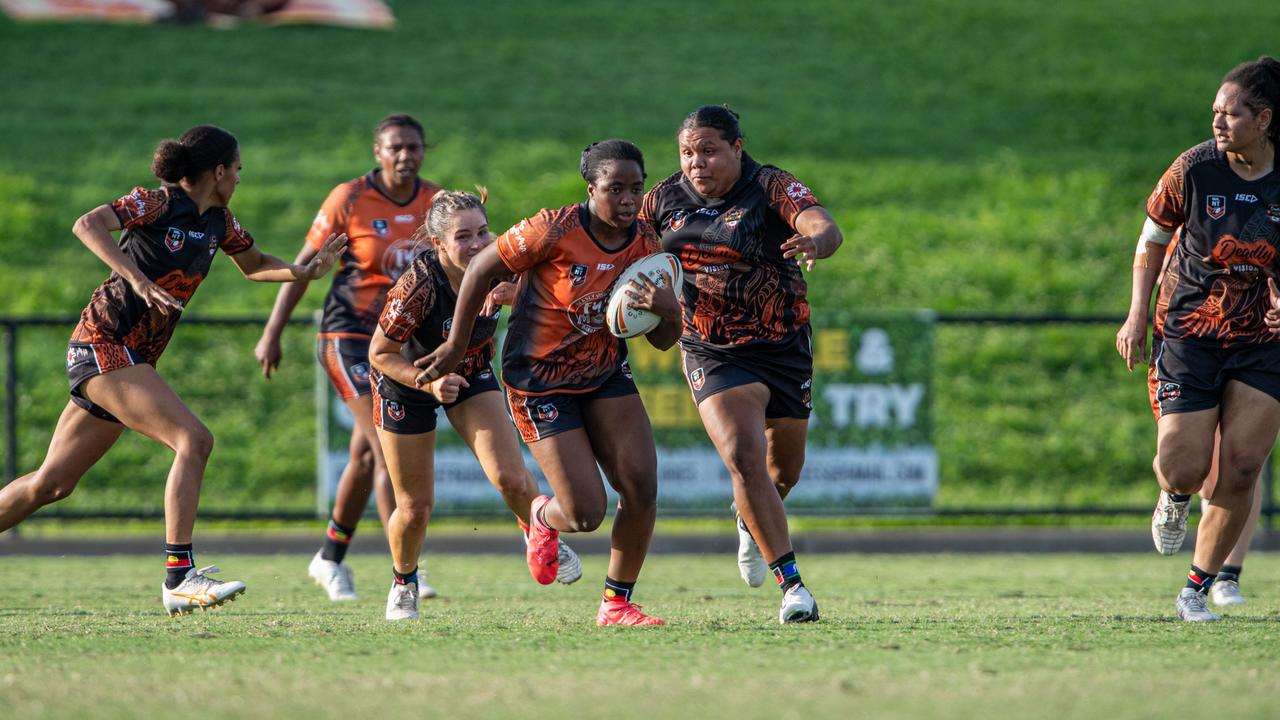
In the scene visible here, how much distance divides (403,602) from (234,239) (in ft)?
6.30

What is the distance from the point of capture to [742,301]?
21.7ft

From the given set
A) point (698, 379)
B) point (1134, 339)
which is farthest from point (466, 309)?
point (1134, 339)

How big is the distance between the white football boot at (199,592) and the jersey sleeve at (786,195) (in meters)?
2.79

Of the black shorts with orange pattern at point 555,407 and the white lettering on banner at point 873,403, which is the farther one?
the white lettering on banner at point 873,403

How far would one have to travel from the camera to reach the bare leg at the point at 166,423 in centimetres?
658

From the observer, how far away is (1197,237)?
254 inches

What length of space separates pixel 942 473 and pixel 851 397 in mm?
2447

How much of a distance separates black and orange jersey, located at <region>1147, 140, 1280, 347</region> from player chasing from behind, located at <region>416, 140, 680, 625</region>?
2.27m

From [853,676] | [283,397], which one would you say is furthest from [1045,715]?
→ [283,397]

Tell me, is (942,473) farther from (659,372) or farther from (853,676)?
(853,676)

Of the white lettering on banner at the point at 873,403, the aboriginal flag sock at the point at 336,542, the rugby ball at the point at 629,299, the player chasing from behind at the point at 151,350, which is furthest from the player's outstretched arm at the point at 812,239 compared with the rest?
the white lettering on banner at the point at 873,403

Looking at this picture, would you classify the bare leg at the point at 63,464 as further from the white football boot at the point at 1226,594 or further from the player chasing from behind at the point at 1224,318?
the white football boot at the point at 1226,594

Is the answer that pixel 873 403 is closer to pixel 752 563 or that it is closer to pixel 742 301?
pixel 752 563

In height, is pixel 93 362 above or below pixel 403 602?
above
